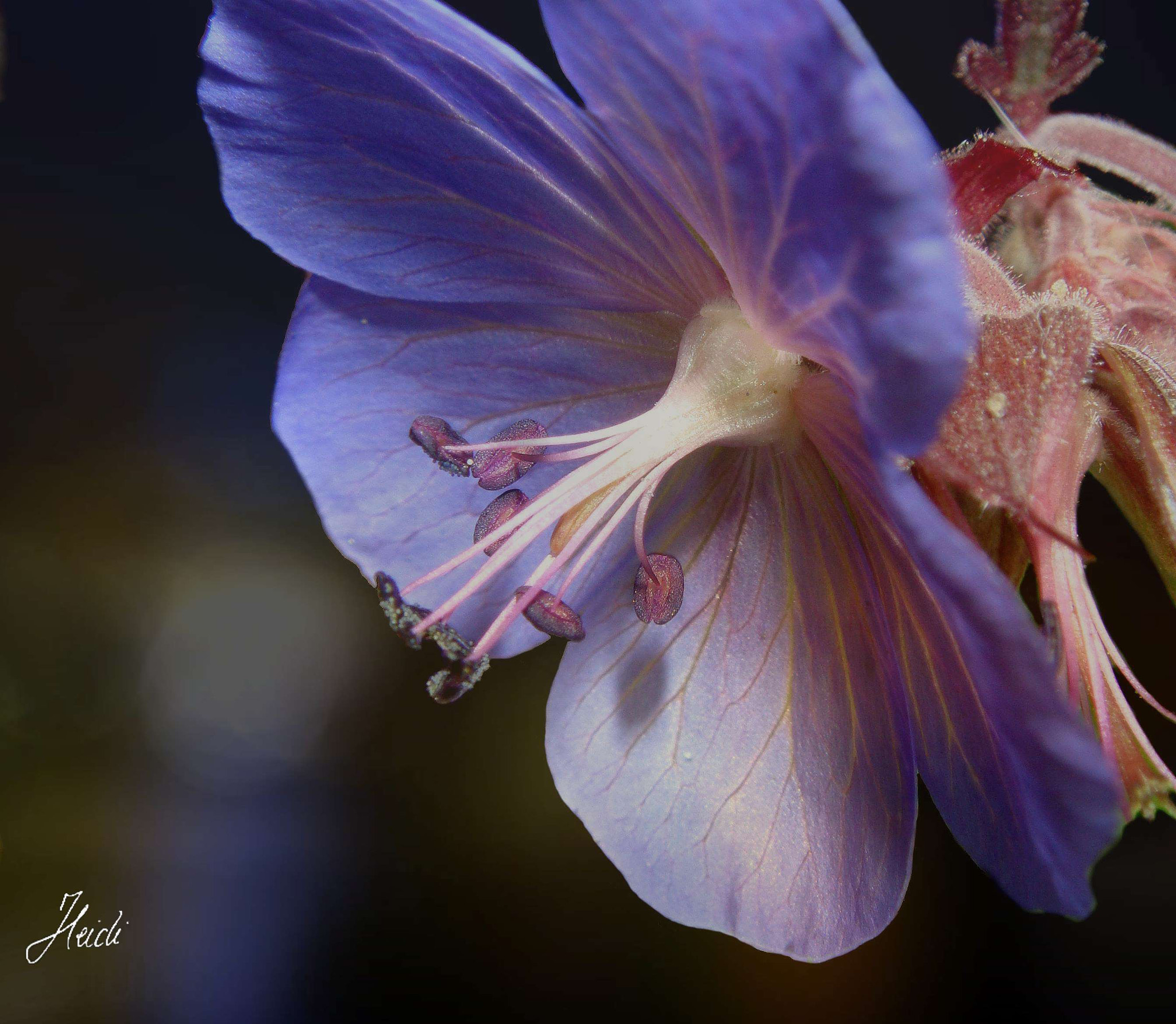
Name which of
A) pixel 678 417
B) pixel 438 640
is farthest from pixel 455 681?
pixel 678 417

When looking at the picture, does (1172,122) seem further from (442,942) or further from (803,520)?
(442,942)

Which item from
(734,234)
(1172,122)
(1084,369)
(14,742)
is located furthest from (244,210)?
(1172,122)

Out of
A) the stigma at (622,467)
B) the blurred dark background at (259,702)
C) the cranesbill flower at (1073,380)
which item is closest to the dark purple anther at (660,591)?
the stigma at (622,467)

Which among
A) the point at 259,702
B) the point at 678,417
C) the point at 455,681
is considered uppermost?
the point at 678,417

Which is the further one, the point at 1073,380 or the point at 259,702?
the point at 259,702
